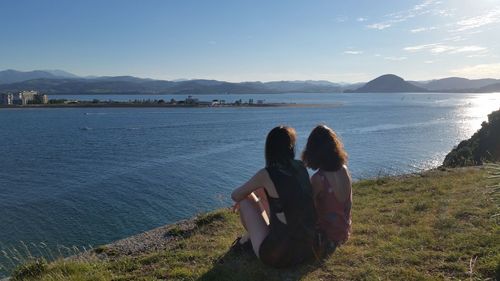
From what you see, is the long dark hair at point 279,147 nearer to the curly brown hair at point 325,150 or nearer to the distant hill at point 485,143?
the curly brown hair at point 325,150

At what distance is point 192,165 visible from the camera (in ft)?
96.2

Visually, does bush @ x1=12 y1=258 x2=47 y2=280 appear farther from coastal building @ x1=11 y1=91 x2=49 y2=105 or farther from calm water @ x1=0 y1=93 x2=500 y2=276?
coastal building @ x1=11 y1=91 x2=49 y2=105

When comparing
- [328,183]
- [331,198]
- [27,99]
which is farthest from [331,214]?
[27,99]

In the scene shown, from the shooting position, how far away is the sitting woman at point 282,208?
4.46 meters

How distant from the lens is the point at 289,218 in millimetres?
4480

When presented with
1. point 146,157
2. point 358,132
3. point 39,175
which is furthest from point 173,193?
point 358,132

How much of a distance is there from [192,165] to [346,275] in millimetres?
25206

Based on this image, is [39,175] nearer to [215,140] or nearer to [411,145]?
[215,140]

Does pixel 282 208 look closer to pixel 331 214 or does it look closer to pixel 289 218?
pixel 289 218

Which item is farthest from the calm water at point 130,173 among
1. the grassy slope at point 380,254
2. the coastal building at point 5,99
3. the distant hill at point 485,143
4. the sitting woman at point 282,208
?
the coastal building at point 5,99

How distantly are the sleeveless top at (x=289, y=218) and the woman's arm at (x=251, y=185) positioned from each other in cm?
9

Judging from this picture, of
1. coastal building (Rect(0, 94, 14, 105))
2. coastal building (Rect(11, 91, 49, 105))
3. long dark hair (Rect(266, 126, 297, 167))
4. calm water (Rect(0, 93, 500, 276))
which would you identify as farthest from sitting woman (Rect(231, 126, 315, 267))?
coastal building (Rect(0, 94, 14, 105))

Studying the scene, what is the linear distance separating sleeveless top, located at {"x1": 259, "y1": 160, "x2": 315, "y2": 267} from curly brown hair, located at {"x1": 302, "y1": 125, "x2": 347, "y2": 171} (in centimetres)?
48

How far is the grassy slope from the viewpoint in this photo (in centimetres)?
462
